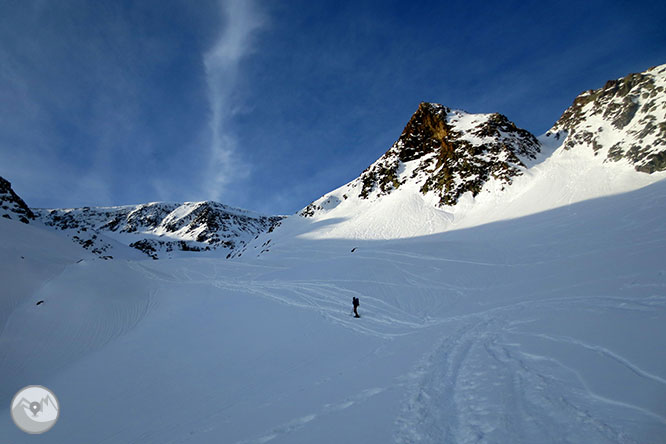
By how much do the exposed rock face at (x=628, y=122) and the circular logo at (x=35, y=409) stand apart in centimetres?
4352

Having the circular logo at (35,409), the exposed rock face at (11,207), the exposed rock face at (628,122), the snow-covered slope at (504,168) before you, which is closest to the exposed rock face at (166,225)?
the exposed rock face at (11,207)

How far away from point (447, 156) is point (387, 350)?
50602 millimetres

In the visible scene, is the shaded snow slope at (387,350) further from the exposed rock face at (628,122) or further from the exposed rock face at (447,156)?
the exposed rock face at (447,156)

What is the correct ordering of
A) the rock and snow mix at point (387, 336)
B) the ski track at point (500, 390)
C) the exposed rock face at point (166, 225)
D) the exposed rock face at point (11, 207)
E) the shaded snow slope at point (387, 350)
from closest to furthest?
the ski track at point (500, 390) < the shaded snow slope at point (387, 350) < the rock and snow mix at point (387, 336) < the exposed rock face at point (11, 207) < the exposed rock face at point (166, 225)

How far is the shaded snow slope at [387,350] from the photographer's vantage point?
11.8ft

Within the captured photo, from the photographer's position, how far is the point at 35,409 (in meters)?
7.45

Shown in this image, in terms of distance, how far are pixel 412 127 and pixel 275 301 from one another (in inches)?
2530

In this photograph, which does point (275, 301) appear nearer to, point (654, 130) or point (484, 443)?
point (484, 443)

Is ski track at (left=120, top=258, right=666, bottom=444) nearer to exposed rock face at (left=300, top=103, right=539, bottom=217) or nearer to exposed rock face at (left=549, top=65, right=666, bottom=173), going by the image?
exposed rock face at (left=549, top=65, right=666, bottom=173)

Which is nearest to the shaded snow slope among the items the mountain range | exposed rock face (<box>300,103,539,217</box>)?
the mountain range

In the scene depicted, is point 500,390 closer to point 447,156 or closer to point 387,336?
point 387,336

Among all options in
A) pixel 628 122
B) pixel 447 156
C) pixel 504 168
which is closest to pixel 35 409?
pixel 504 168

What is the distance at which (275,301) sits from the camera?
15.3 m

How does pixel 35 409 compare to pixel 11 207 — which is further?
pixel 11 207
